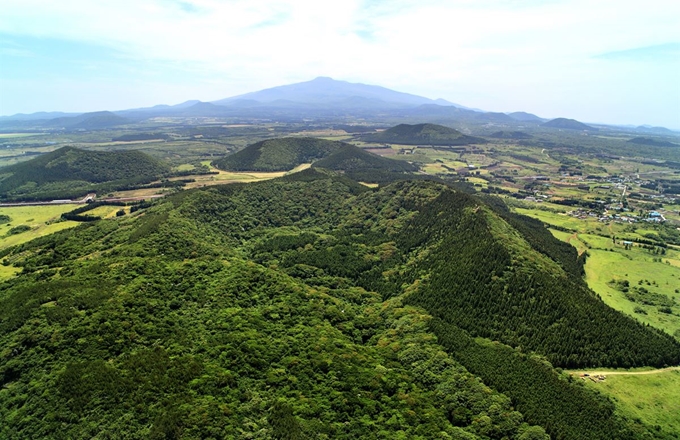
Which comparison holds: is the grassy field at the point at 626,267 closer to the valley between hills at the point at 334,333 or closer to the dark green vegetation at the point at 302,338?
the valley between hills at the point at 334,333

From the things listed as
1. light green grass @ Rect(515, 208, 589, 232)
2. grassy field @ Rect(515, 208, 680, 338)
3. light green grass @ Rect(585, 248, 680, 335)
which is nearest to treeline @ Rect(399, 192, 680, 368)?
light green grass @ Rect(585, 248, 680, 335)

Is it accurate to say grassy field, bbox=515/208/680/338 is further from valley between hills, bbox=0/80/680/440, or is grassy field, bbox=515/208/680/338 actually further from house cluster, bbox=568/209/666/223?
house cluster, bbox=568/209/666/223

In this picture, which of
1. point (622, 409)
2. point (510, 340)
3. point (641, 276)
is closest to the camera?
point (622, 409)

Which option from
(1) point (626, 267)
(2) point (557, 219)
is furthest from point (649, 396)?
(2) point (557, 219)

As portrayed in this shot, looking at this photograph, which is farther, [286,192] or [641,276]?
[286,192]

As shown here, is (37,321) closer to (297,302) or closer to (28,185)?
(297,302)

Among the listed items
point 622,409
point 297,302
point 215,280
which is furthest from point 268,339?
point 622,409
